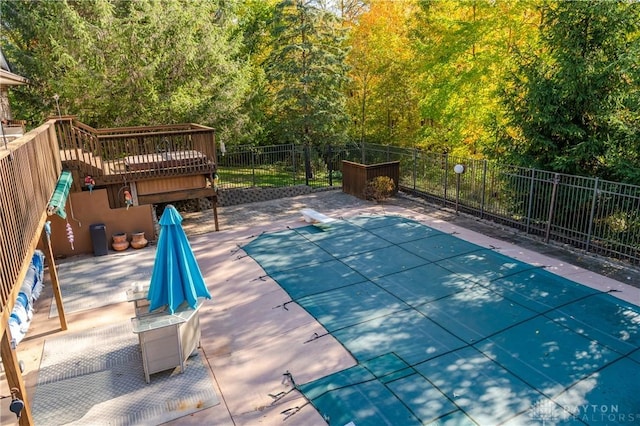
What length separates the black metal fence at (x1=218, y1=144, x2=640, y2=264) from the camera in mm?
9516

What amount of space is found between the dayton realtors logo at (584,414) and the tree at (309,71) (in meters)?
14.7

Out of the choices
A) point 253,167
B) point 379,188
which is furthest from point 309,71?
point 379,188

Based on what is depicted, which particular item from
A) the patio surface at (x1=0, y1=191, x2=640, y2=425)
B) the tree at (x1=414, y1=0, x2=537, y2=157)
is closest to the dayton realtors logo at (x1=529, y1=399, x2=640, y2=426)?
the patio surface at (x1=0, y1=191, x2=640, y2=425)

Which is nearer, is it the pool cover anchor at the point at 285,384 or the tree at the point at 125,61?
the pool cover anchor at the point at 285,384

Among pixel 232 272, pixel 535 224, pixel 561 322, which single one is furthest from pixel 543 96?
pixel 232 272

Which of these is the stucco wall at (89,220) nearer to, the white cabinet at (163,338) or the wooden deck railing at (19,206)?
the wooden deck railing at (19,206)

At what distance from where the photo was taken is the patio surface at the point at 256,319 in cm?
549

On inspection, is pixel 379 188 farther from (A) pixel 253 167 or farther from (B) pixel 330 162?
(A) pixel 253 167

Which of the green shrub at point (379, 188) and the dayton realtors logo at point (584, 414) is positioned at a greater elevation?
the green shrub at point (379, 188)

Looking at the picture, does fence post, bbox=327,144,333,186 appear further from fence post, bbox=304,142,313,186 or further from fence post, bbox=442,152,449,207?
fence post, bbox=442,152,449,207

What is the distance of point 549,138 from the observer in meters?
11.3

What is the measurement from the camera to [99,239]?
10531 mm

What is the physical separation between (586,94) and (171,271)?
34.4 ft

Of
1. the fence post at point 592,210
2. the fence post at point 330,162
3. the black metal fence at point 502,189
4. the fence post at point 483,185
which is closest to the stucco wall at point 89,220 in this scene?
the black metal fence at point 502,189
